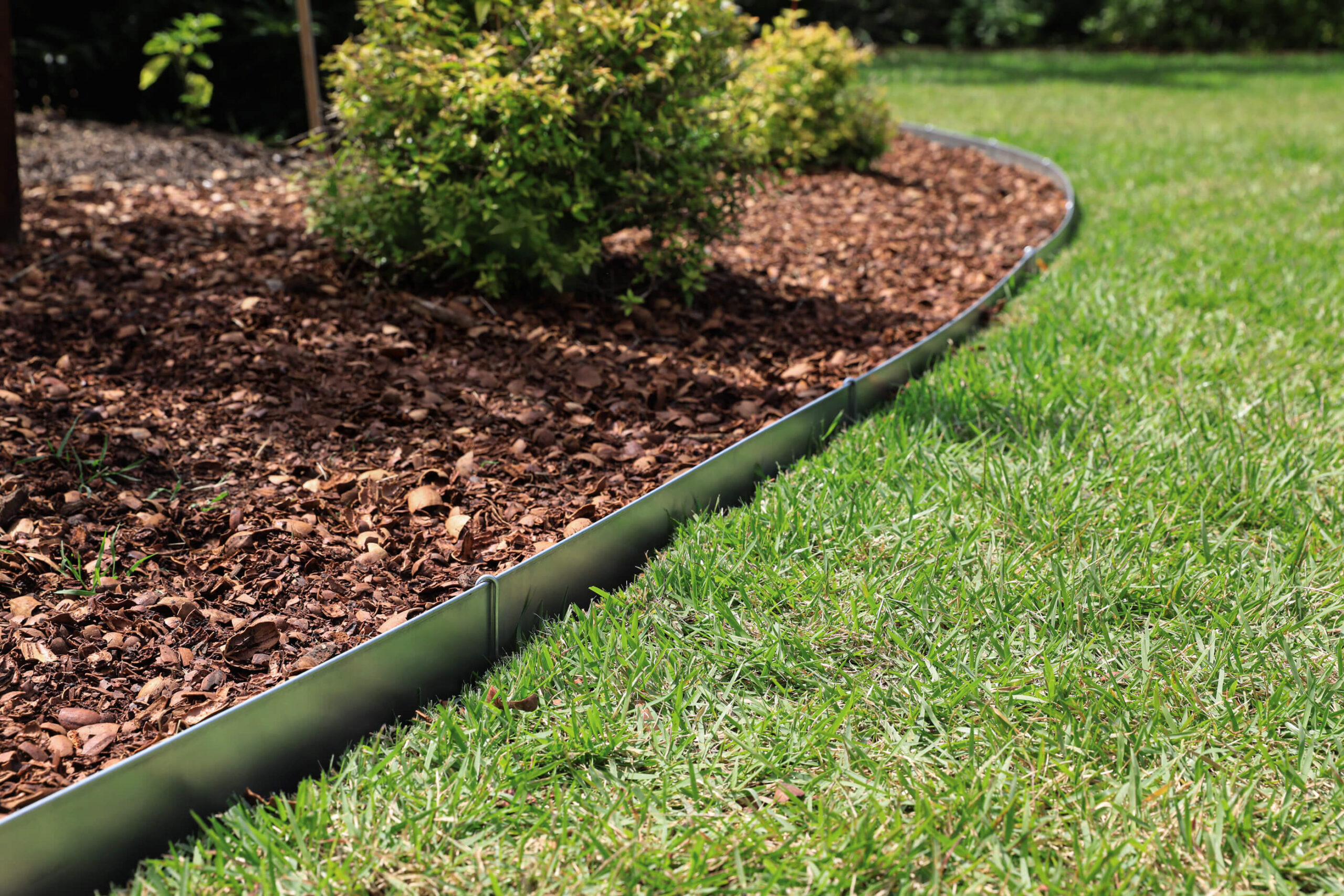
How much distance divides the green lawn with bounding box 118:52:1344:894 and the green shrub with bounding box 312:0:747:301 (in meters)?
1.31

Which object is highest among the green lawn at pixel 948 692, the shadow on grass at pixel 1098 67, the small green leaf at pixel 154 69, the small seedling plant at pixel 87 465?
the small green leaf at pixel 154 69

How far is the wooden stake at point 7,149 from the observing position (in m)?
3.81

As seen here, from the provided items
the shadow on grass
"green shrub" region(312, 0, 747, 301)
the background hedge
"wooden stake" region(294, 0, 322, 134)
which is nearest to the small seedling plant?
"green shrub" region(312, 0, 747, 301)

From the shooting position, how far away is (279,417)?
9.95ft

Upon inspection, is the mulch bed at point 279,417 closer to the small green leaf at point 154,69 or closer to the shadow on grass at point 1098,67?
the small green leaf at point 154,69

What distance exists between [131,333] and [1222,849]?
3.30 metres

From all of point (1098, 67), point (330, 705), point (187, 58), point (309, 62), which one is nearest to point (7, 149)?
point (309, 62)

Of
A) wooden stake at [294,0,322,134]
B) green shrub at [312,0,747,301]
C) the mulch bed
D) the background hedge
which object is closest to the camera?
the mulch bed

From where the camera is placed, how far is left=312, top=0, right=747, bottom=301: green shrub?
3738mm

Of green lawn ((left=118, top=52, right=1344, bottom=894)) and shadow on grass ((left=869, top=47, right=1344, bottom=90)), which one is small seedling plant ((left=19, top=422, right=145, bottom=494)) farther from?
shadow on grass ((left=869, top=47, right=1344, bottom=90))

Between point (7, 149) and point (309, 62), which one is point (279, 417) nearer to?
point (7, 149)

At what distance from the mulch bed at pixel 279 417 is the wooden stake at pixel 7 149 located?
12 cm

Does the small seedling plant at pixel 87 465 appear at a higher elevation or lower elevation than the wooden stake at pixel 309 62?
lower

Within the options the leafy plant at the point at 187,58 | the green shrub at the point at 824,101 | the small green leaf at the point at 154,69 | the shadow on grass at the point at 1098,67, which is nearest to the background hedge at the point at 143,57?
the leafy plant at the point at 187,58
